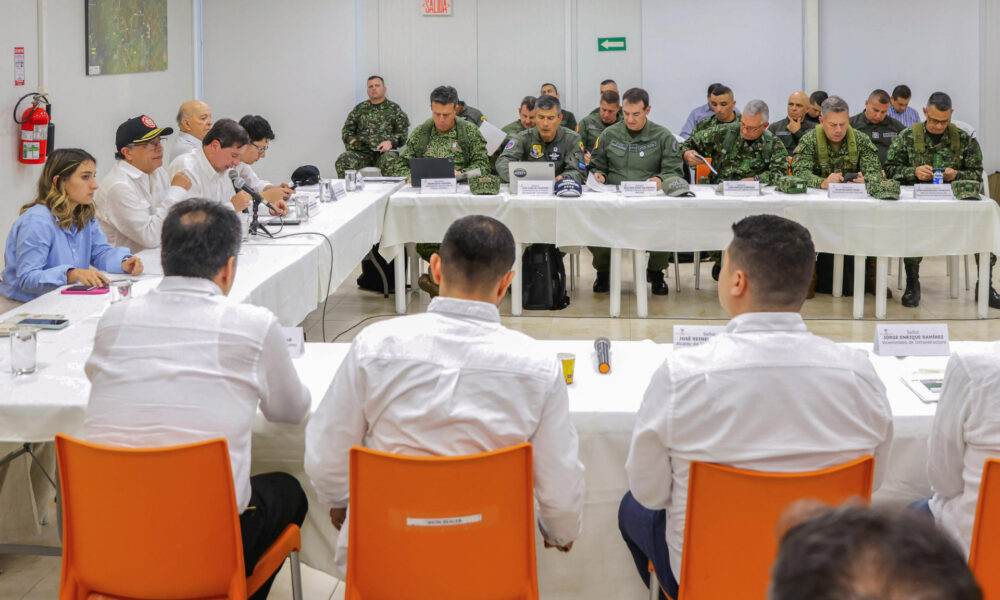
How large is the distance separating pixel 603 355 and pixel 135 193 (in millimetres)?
2395

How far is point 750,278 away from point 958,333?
3949mm

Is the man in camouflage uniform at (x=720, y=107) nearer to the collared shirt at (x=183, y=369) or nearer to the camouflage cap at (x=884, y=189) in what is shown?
the camouflage cap at (x=884, y=189)

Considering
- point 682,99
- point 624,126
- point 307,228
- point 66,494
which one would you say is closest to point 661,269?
point 624,126

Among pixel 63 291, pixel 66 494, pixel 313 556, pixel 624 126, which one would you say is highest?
pixel 624 126

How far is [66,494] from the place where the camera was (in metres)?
1.80

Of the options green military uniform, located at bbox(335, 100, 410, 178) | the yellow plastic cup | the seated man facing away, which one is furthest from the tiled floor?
the seated man facing away

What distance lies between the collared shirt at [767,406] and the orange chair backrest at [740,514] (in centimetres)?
8

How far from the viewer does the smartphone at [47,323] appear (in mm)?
2848

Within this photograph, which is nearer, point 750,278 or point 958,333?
point 750,278

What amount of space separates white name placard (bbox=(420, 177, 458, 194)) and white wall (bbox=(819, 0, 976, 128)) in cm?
470

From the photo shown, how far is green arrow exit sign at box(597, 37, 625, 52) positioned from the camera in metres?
9.31

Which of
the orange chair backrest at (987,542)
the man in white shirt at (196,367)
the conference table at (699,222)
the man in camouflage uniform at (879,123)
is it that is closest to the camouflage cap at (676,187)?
the conference table at (699,222)

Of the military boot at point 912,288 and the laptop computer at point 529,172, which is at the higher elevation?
the laptop computer at point 529,172

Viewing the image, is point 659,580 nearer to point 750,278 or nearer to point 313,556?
point 750,278
